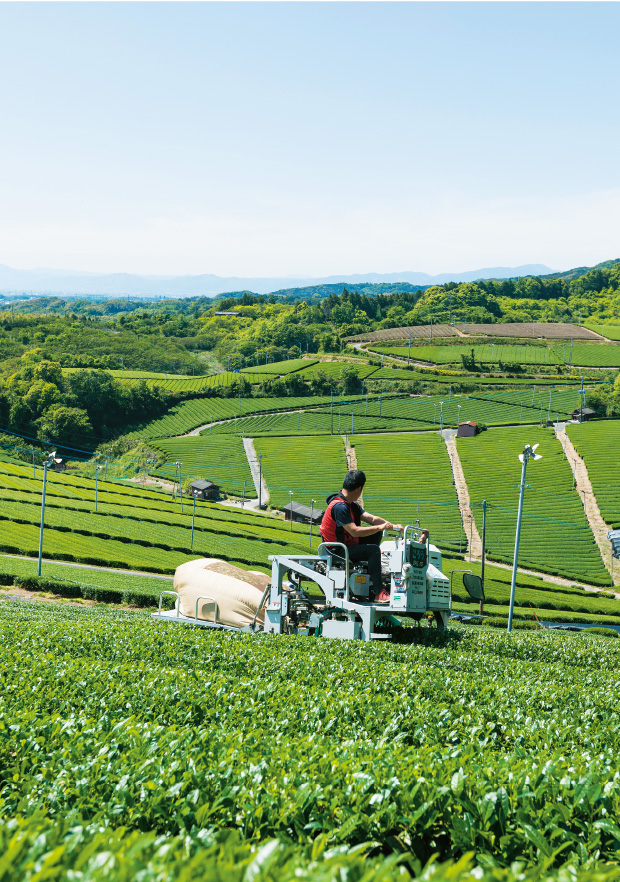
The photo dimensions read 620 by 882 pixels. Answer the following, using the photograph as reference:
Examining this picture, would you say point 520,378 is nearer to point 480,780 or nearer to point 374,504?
point 374,504

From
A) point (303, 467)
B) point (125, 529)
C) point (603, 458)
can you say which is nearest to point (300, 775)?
point (125, 529)

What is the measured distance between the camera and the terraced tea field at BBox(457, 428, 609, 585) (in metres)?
74.8

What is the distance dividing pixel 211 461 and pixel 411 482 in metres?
35.3

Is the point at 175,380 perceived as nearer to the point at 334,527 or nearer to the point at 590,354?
the point at 590,354

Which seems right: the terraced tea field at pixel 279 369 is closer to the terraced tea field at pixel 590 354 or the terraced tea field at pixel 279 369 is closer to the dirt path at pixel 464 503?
the dirt path at pixel 464 503

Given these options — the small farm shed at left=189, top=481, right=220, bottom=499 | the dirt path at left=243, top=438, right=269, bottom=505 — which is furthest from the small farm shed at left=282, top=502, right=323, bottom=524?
the small farm shed at left=189, top=481, right=220, bottom=499

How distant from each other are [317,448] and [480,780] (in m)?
110

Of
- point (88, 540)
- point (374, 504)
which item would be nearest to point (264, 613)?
point (88, 540)

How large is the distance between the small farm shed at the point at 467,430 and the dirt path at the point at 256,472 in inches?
1467

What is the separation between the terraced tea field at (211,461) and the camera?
105m

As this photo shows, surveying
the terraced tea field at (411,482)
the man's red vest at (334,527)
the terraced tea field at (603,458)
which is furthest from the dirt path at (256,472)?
the man's red vest at (334,527)

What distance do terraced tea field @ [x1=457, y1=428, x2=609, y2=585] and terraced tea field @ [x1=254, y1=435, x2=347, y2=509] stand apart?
21.0 metres

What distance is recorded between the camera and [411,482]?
98.6 metres

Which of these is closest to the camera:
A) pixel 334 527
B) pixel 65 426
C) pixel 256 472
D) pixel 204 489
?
pixel 334 527
